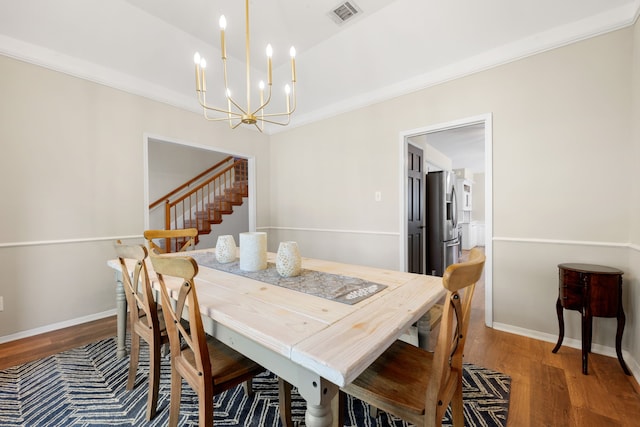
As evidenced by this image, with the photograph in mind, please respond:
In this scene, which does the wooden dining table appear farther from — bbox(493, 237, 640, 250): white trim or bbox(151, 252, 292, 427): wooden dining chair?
bbox(493, 237, 640, 250): white trim

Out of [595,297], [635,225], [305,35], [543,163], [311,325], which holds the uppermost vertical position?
[305,35]

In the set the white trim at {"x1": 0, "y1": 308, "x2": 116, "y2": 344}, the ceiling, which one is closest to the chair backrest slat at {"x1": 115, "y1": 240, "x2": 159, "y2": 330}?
the white trim at {"x1": 0, "y1": 308, "x2": 116, "y2": 344}

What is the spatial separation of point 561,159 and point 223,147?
12.1 ft

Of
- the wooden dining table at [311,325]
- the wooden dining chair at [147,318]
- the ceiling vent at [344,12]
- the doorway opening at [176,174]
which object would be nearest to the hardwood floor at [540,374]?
the wooden dining table at [311,325]

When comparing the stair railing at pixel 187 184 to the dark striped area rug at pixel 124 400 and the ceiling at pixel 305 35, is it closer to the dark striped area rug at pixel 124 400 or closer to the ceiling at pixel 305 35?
the ceiling at pixel 305 35

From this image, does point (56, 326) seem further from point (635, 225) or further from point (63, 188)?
point (635, 225)

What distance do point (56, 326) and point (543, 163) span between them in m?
4.54

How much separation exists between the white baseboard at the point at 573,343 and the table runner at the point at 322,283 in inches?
73.9

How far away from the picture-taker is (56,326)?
2.51m

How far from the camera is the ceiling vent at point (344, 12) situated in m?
2.27

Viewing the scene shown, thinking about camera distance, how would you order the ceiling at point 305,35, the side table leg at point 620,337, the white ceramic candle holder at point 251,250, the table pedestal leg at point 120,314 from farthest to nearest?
the ceiling at point 305,35 < the table pedestal leg at point 120,314 < the side table leg at point 620,337 < the white ceramic candle holder at point 251,250

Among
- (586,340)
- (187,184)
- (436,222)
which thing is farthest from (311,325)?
(187,184)

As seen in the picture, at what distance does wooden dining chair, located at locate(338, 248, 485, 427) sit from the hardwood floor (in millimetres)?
756

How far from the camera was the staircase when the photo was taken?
5623 mm
